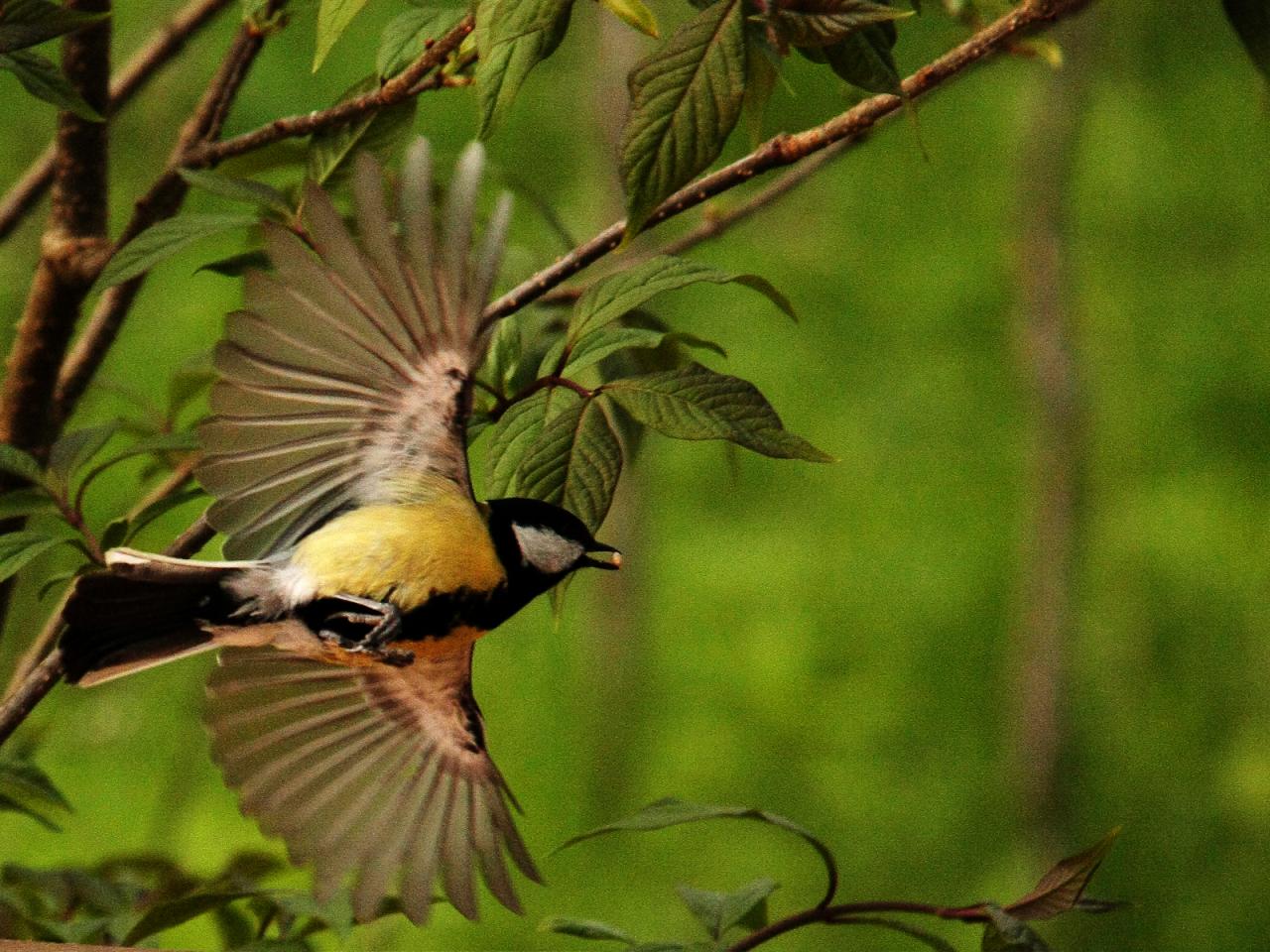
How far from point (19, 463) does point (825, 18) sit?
14.5 inches

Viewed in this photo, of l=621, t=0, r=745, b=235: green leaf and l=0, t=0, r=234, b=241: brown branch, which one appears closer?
l=621, t=0, r=745, b=235: green leaf

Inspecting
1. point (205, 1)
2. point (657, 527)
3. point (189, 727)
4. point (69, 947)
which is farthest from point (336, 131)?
point (657, 527)

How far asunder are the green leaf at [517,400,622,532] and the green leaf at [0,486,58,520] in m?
0.22

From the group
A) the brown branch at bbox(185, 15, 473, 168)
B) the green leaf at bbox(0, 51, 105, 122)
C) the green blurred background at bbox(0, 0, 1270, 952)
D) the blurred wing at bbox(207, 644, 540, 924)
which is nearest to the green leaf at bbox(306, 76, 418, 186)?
the brown branch at bbox(185, 15, 473, 168)

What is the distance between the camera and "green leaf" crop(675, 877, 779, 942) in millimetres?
666

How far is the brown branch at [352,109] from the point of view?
0.64 metres

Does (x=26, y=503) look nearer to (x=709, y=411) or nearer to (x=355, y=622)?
(x=355, y=622)

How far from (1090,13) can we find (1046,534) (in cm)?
59

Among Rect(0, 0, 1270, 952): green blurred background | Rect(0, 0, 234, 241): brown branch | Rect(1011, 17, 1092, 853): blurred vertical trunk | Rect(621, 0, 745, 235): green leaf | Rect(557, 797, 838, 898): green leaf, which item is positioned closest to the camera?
Rect(621, 0, 745, 235): green leaf

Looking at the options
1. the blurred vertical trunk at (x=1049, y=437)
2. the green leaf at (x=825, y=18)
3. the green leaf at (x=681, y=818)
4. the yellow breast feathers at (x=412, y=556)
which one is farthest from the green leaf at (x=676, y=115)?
the blurred vertical trunk at (x=1049, y=437)

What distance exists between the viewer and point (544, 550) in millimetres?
582

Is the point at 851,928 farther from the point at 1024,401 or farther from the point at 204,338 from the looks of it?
the point at 204,338

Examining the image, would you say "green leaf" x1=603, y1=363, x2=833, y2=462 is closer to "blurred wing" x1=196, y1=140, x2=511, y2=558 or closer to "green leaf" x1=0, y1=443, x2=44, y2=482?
"blurred wing" x1=196, y1=140, x2=511, y2=558

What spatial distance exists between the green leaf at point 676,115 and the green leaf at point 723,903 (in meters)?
0.30
